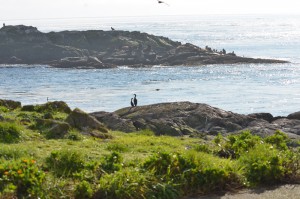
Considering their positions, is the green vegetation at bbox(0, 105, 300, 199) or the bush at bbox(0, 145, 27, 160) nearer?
the green vegetation at bbox(0, 105, 300, 199)

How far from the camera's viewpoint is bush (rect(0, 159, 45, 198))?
22.1 feet

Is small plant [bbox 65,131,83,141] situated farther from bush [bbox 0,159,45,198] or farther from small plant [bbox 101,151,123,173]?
bush [bbox 0,159,45,198]

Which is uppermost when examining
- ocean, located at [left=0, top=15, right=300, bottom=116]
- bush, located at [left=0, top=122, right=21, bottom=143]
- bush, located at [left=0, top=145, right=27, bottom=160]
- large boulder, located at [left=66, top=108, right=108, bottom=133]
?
bush, located at [left=0, top=145, right=27, bottom=160]

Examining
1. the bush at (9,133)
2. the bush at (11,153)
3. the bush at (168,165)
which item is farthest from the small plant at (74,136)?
the bush at (168,165)

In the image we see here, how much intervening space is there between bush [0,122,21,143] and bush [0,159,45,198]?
4.15 meters

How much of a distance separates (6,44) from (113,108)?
61509 mm

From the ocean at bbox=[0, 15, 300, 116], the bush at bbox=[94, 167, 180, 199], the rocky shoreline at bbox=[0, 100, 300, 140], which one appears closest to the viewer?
the bush at bbox=[94, 167, 180, 199]

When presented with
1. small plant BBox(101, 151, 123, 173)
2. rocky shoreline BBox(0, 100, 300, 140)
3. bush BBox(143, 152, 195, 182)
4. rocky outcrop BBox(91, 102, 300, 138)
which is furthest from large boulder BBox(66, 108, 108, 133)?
bush BBox(143, 152, 195, 182)

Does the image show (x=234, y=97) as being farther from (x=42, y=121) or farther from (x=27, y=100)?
(x=42, y=121)

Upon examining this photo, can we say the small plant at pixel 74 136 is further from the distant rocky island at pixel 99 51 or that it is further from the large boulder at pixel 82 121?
the distant rocky island at pixel 99 51

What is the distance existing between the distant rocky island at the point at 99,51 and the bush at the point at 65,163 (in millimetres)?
77107

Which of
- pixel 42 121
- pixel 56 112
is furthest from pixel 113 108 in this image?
pixel 42 121

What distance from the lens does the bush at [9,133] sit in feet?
36.4

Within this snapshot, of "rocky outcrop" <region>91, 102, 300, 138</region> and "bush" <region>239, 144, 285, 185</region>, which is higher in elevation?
"bush" <region>239, 144, 285, 185</region>
